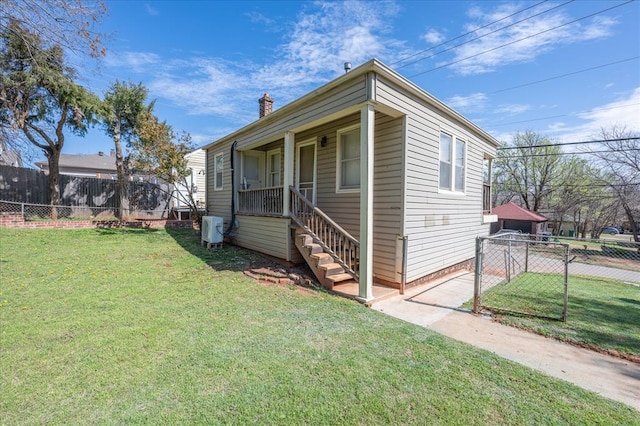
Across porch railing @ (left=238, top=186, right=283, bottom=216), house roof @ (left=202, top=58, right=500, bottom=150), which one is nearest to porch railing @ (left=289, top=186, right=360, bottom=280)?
porch railing @ (left=238, top=186, right=283, bottom=216)

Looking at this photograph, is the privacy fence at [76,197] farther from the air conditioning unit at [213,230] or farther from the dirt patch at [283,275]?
the dirt patch at [283,275]

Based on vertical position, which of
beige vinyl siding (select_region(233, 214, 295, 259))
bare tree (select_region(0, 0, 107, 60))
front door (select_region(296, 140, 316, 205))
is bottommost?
beige vinyl siding (select_region(233, 214, 295, 259))

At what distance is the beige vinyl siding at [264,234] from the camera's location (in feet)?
22.7

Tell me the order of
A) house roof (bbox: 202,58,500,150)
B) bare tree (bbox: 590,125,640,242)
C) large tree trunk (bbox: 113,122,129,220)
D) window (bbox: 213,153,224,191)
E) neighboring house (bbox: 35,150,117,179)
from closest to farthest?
house roof (bbox: 202,58,500,150)
window (bbox: 213,153,224,191)
large tree trunk (bbox: 113,122,129,220)
bare tree (bbox: 590,125,640,242)
neighboring house (bbox: 35,150,117,179)

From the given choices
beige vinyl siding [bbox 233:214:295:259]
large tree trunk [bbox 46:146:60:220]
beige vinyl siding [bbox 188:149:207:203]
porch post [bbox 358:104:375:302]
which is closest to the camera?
porch post [bbox 358:104:375:302]

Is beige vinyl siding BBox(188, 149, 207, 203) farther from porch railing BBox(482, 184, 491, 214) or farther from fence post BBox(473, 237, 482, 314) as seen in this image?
fence post BBox(473, 237, 482, 314)

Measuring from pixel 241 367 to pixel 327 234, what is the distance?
3.52 meters

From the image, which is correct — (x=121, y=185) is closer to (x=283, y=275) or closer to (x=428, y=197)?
(x=283, y=275)

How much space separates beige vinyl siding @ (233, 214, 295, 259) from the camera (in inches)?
272

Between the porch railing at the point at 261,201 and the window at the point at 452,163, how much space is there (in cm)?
408

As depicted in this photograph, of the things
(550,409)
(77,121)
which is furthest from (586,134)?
(77,121)

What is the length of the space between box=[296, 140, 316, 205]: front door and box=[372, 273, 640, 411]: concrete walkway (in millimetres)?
3693

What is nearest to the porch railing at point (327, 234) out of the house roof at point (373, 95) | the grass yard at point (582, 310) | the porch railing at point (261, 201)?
the porch railing at point (261, 201)

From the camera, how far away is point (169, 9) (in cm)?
751
